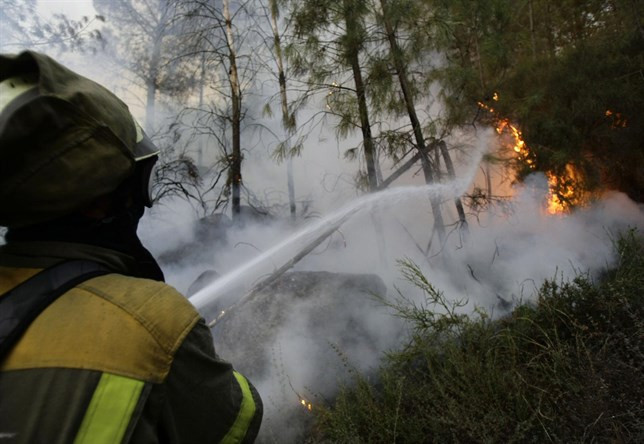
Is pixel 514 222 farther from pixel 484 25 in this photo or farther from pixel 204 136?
pixel 204 136

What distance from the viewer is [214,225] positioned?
8305 mm

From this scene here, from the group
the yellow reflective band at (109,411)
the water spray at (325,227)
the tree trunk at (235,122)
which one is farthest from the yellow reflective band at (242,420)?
the tree trunk at (235,122)

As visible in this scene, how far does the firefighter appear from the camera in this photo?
2.93ft

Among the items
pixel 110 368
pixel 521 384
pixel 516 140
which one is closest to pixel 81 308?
pixel 110 368

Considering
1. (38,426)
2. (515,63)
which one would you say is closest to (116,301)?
(38,426)

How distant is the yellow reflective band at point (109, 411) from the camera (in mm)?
875

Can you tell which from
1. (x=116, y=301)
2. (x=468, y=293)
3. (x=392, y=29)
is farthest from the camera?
(x=392, y=29)

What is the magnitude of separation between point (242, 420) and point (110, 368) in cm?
45

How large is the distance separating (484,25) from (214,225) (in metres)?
5.75

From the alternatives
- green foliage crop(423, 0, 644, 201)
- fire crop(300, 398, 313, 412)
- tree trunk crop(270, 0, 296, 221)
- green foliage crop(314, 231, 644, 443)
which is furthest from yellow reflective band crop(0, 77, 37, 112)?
tree trunk crop(270, 0, 296, 221)

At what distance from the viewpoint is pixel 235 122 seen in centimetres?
802

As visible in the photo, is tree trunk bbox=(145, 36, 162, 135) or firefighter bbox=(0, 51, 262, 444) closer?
firefighter bbox=(0, 51, 262, 444)

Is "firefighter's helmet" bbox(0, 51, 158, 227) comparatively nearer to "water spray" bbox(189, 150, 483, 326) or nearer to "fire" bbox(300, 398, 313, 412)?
"fire" bbox(300, 398, 313, 412)

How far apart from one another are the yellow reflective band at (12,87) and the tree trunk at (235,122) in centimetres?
704
